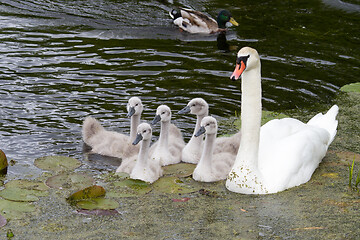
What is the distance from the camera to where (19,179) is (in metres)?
6.48

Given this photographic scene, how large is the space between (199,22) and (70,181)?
808 cm

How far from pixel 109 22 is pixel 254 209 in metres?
9.01

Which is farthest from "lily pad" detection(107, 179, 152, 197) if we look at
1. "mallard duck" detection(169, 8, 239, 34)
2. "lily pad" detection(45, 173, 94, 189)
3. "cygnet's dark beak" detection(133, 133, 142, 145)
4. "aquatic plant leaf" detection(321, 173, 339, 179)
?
"mallard duck" detection(169, 8, 239, 34)

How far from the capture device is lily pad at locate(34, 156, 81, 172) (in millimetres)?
6867

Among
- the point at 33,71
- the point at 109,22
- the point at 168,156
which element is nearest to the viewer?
the point at 168,156

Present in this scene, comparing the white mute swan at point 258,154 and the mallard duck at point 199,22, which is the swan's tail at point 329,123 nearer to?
the white mute swan at point 258,154

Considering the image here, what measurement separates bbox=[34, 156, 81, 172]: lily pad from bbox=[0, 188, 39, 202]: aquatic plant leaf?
71cm

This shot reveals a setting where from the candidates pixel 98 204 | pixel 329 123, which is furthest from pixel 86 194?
pixel 329 123

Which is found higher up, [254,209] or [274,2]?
[274,2]

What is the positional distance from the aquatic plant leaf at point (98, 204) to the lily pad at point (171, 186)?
613mm

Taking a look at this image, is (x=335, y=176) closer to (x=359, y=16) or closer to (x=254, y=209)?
(x=254, y=209)

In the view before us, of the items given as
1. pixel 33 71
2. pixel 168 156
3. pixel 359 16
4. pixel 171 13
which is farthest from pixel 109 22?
pixel 168 156

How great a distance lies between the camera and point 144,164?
6664mm

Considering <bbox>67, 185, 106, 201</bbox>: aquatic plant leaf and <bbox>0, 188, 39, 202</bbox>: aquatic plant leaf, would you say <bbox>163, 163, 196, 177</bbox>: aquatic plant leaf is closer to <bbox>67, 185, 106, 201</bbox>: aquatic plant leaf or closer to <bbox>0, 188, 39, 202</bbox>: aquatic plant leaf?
<bbox>67, 185, 106, 201</bbox>: aquatic plant leaf
